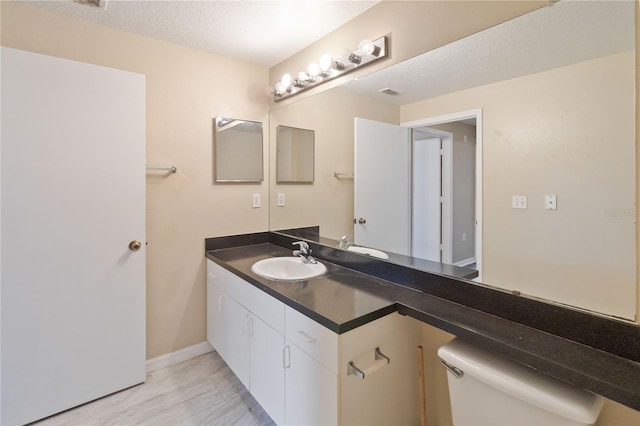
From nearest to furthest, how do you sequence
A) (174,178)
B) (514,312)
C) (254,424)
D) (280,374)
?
(514,312), (280,374), (254,424), (174,178)

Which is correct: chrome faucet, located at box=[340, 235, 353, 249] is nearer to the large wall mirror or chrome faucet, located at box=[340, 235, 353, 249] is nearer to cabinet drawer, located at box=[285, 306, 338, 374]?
the large wall mirror

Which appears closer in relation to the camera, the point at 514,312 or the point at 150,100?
the point at 514,312

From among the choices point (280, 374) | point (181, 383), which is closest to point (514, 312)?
point (280, 374)

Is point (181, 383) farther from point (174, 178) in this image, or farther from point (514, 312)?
point (514, 312)

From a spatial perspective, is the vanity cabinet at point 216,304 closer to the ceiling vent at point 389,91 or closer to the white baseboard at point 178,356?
the white baseboard at point 178,356

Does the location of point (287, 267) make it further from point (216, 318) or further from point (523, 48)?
point (523, 48)

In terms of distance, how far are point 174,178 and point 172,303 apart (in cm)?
90

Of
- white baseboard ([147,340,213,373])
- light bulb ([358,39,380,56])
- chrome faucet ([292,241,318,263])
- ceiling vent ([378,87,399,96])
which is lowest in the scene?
white baseboard ([147,340,213,373])

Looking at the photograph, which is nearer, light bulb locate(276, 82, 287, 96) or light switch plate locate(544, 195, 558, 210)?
light switch plate locate(544, 195, 558, 210)

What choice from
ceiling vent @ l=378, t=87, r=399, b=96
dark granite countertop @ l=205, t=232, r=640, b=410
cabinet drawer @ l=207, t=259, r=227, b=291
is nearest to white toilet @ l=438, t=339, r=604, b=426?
dark granite countertop @ l=205, t=232, r=640, b=410

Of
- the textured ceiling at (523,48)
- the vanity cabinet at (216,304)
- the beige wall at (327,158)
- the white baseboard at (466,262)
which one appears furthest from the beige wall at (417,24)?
the vanity cabinet at (216,304)

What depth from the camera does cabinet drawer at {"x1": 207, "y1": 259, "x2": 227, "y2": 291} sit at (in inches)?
82.4

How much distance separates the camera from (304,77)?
215 centimetres

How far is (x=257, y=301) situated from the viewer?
5.47 feet
